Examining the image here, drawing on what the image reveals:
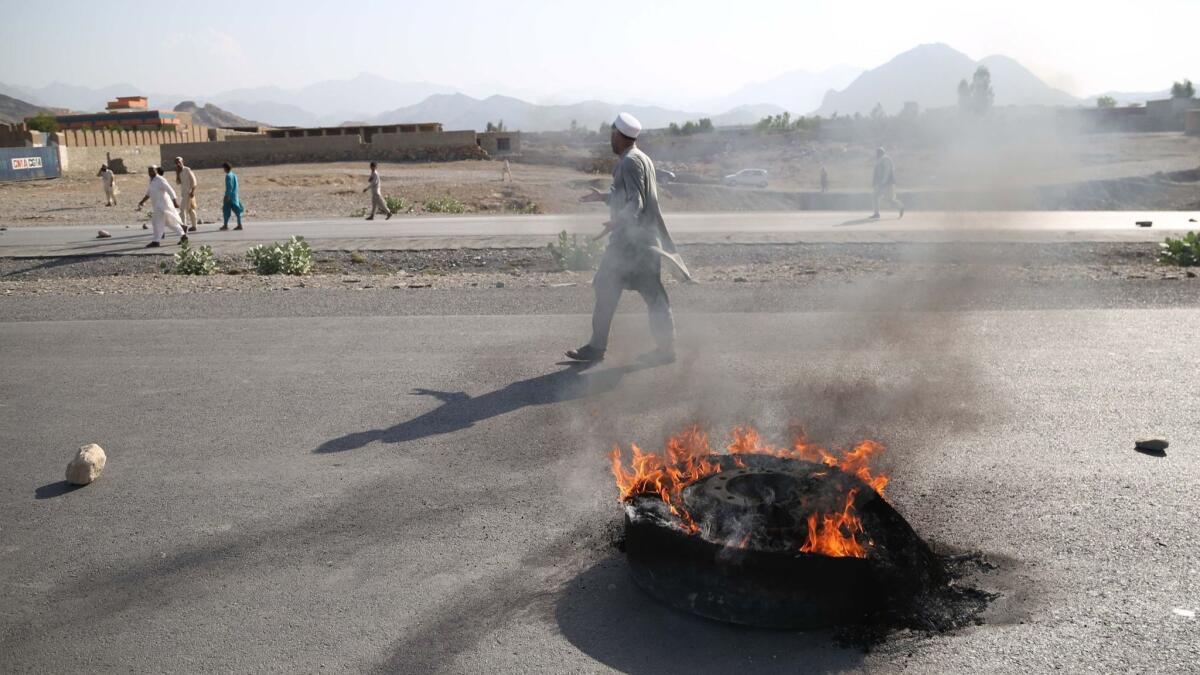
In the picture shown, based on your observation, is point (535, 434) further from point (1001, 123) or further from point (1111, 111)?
point (1111, 111)

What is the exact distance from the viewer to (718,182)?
124 ft

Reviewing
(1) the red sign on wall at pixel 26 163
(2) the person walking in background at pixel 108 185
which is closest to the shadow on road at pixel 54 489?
(2) the person walking in background at pixel 108 185

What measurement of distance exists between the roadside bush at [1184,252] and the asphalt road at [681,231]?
273 cm

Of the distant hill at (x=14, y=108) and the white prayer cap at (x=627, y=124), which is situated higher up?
the distant hill at (x=14, y=108)

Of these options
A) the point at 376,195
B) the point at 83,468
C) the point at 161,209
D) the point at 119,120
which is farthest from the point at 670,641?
the point at 119,120

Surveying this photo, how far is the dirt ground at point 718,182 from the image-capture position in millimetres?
17406

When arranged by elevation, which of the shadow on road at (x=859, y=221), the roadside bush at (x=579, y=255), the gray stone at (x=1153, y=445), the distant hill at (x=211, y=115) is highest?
the distant hill at (x=211, y=115)

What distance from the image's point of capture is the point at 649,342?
807 centimetres

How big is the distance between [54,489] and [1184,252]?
13390mm

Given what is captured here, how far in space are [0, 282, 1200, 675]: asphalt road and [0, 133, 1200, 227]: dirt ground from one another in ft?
24.0

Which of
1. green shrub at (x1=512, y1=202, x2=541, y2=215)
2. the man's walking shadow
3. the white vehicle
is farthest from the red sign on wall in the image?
the man's walking shadow

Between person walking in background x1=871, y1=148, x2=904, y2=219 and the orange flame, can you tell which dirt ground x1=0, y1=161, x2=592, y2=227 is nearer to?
person walking in background x1=871, y1=148, x2=904, y2=219

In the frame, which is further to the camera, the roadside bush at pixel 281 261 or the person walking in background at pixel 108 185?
the person walking in background at pixel 108 185

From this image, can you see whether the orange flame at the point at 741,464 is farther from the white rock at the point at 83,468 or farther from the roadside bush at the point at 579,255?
the roadside bush at the point at 579,255
